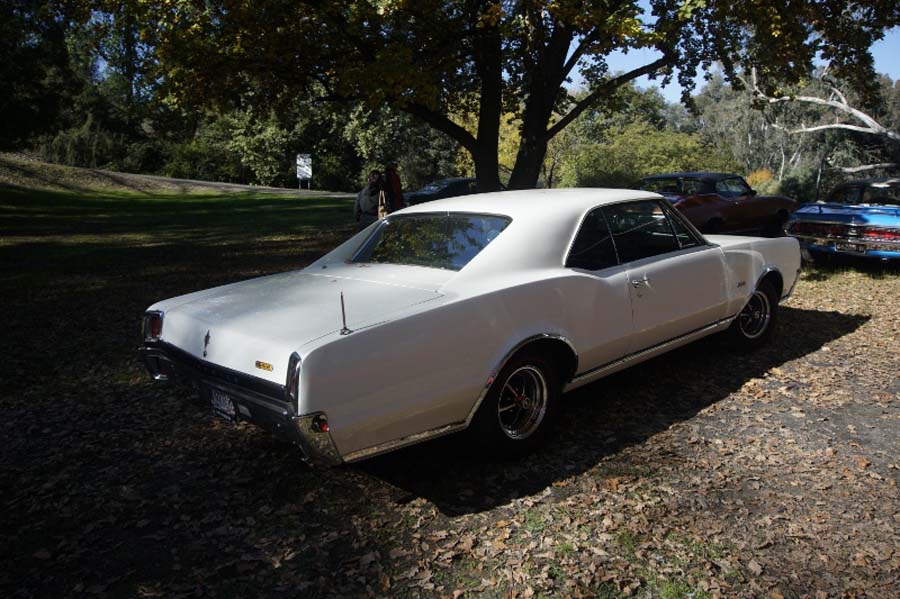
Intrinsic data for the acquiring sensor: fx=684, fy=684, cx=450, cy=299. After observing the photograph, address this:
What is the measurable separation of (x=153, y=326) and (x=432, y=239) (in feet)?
5.90

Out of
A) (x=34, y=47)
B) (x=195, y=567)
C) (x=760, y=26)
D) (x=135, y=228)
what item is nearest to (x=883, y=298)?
(x=760, y=26)

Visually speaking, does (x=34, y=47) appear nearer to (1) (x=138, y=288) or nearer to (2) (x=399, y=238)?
(1) (x=138, y=288)

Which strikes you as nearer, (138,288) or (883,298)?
(883,298)

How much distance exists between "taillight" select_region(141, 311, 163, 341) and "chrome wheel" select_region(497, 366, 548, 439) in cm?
206

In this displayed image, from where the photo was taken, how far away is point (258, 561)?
10.2 ft

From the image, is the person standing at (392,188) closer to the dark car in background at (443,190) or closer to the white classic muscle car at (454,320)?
the white classic muscle car at (454,320)

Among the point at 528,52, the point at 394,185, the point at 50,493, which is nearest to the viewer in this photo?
the point at 50,493

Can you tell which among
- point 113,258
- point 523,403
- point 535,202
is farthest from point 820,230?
point 113,258

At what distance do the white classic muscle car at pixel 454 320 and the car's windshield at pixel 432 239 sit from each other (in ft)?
0.04

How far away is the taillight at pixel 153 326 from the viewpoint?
4.05 m

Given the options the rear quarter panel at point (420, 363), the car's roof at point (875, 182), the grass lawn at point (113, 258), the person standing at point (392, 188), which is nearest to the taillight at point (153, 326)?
the rear quarter panel at point (420, 363)

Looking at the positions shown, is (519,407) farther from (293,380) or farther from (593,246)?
(293,380)

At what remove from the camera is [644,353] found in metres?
4.73

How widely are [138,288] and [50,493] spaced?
6441 mm
